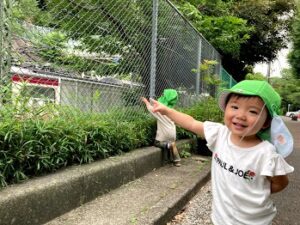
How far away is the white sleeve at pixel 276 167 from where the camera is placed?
83.7 inches

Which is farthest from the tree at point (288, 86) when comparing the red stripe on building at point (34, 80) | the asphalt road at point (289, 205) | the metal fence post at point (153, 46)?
the red stripe on building at point (34, 80)

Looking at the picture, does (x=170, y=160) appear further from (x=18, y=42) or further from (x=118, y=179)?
(x=18, y=42)

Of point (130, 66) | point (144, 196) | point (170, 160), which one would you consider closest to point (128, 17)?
point (130, 66)

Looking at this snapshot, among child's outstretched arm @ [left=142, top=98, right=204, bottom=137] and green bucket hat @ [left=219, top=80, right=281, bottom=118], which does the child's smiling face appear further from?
child's outstretched arm @ [left=142, top=98, right=204, bottom=137]

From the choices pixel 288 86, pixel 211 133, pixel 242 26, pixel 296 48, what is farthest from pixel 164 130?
pixel 288 86

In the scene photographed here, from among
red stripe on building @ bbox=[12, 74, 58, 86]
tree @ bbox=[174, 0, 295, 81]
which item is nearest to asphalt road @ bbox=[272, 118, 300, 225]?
red stripe on building @ bbox=[12, 74, 58, 86]

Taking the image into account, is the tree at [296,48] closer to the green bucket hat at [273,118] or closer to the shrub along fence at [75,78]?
the shrub along fence at [75,78]

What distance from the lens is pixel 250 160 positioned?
222cm

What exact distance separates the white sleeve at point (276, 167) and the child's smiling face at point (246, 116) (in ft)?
0.60

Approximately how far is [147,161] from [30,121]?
2.03m

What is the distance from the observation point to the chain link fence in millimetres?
3270

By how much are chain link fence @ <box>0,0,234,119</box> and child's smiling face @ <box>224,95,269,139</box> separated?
5.73 feet

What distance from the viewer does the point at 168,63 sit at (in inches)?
268

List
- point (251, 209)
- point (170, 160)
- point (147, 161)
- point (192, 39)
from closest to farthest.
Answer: point (251, 209), point (147, 161), point (170, 160), point (192, 39)
